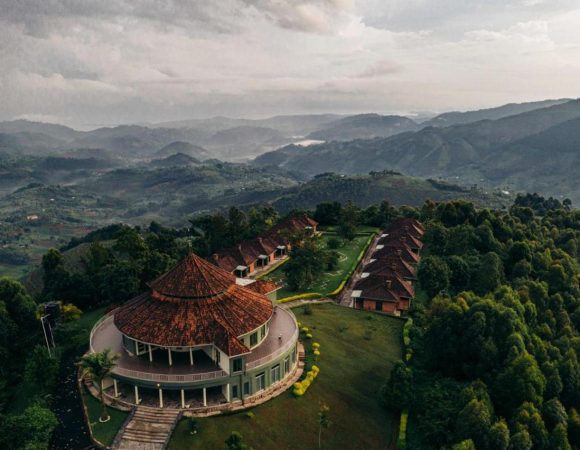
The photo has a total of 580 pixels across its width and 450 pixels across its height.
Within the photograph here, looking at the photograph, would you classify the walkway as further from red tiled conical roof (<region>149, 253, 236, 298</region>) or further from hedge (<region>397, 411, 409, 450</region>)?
hedge (<region>397, 411, 409, 450</region>)

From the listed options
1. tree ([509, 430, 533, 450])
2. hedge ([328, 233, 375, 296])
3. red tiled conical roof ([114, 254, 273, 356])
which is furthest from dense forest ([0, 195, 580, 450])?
hedge ([328, 233, 375, 296])

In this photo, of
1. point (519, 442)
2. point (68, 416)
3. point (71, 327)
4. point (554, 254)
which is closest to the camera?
point (519, 442)

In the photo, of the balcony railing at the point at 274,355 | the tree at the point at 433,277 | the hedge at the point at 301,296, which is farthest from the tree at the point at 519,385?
the hedge at the point at 301,296

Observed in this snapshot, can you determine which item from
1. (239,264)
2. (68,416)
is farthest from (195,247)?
(68,416)

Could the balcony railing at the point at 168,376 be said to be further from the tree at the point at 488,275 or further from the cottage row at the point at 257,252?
the tree at the point at 488,275

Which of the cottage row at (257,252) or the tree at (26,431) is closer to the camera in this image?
the tree at (26,431)

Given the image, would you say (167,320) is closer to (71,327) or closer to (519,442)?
(71,327)
